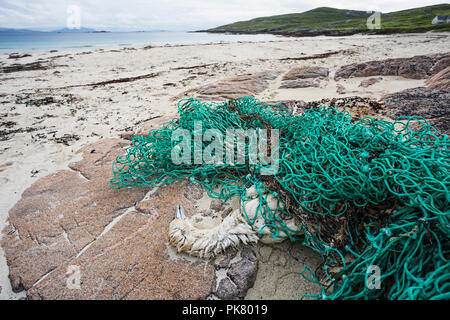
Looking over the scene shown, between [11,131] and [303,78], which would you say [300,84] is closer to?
[303,78]

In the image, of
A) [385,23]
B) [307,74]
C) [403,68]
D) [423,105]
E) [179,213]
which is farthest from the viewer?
[385,23]

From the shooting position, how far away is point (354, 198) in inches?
64.4

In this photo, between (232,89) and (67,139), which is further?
(232,89)

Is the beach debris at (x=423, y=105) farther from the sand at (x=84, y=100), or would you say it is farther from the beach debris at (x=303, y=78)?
the beach debris at (x=303, y=78)

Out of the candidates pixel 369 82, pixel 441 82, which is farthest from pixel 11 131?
pixel 441 82

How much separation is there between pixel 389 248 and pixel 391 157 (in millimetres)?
724

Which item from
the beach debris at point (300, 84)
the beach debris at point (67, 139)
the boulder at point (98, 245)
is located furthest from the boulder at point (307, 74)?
the beach debris at point (67, 139)

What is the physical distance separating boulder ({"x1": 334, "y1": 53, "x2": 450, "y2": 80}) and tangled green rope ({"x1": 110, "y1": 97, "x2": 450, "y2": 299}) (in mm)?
4304

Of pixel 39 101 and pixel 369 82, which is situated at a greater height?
pixel 369 82

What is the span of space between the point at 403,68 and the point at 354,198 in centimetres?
557

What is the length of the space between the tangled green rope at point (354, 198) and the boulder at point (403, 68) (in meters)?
4.30

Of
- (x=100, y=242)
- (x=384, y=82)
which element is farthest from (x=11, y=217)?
(x=384, y=82)

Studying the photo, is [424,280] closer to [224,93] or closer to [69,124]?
[224,93]

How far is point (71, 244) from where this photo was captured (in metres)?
1.94
